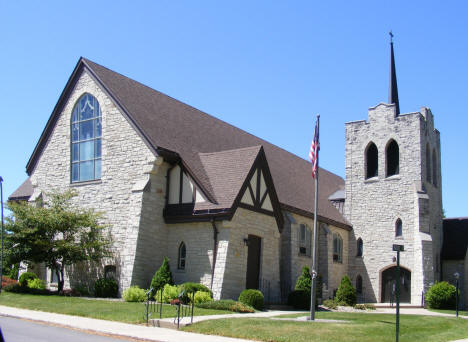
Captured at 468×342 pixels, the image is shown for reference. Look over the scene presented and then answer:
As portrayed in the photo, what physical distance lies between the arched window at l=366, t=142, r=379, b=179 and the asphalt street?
Answer: 24914 mm

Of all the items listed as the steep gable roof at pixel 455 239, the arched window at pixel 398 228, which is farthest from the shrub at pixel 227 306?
the steep gable roof at pixel 455 239

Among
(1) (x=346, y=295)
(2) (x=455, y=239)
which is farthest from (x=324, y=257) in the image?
(2) (x=455, y=239)

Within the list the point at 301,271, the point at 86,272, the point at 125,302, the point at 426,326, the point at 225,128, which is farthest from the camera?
the point at 225,128

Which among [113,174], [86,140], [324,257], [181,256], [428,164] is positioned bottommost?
[181,256]

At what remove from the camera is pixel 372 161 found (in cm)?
3656

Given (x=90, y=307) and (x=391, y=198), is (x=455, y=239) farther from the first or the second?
(x=90, y=307)

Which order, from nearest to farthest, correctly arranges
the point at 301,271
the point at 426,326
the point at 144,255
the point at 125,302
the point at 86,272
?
1. the point at 426,326
2. the point at 125,302
3. the point at 144,255
4. the point at 86,272
5. the point at 301,271

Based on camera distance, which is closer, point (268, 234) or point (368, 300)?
point (268, 234)

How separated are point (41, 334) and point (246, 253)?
37.4ft

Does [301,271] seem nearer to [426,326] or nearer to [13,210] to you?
[426,326]

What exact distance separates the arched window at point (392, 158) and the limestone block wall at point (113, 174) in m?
17.3

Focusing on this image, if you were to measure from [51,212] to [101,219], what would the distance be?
2.22m

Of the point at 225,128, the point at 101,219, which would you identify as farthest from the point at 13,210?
the point at 225,128

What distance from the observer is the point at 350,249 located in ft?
116
